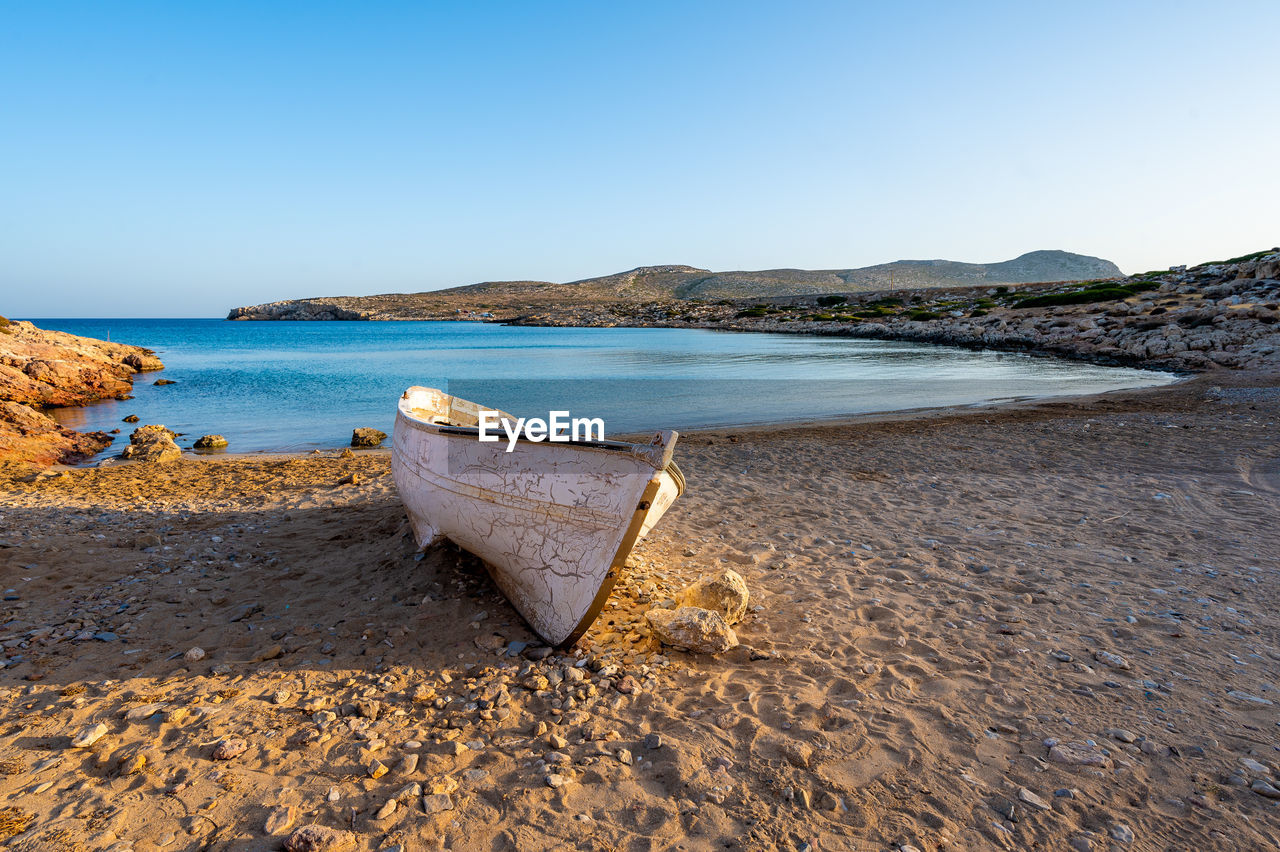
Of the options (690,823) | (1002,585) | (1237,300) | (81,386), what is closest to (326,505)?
(690,823)

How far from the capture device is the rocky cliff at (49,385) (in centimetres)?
1274

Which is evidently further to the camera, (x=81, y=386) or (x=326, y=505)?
(x=81, y=386)

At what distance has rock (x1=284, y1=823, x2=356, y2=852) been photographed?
279cm

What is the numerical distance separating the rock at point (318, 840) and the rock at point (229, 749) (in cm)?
86

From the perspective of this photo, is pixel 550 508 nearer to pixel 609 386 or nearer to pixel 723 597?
pixel 723 597

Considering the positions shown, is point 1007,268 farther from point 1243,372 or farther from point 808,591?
point 808,591

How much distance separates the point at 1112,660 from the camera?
14.0 ft

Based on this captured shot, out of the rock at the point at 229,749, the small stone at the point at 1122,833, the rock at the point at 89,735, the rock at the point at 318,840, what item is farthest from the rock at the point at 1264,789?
the rock at the point at 89,735

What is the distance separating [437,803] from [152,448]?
1307cm

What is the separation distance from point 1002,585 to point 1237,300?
1477 inches

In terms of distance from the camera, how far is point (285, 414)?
19.9 meters

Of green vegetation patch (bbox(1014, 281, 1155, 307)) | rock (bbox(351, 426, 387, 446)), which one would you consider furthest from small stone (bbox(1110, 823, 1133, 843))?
green vegetation patch (bbox(1014, 281, 1155, 307))

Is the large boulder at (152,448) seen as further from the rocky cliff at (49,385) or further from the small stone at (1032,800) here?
the small stone at (1032,800)

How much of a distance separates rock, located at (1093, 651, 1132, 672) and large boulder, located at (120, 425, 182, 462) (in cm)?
1467
